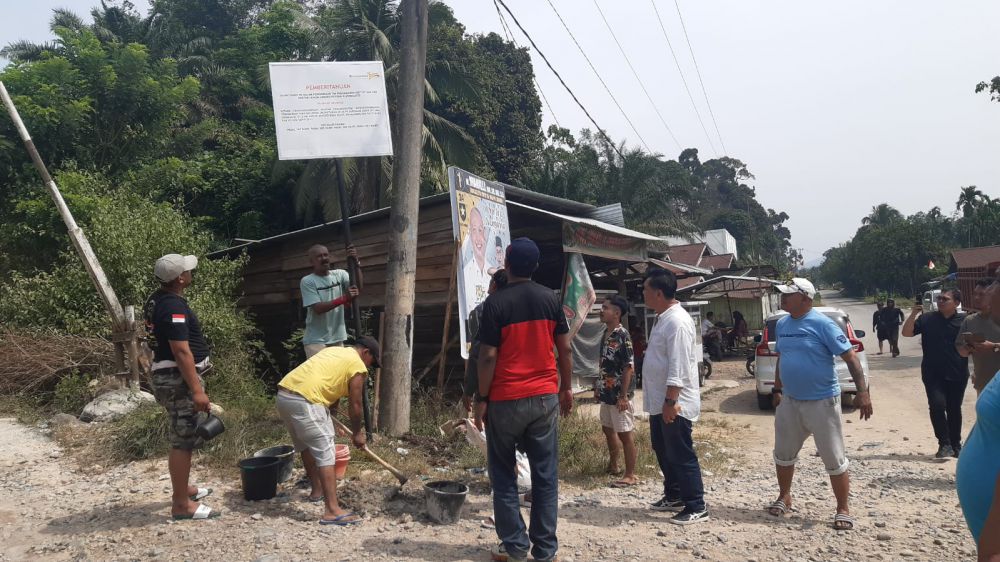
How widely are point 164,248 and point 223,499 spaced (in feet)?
18.4

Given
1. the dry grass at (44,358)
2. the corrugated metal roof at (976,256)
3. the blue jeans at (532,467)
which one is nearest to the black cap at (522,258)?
the blue jeans at (532,467)

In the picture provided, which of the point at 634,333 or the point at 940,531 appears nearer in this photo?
the point at 940,531

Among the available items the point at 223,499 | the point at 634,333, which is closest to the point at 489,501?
the point at 223,499

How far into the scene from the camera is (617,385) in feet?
18.1

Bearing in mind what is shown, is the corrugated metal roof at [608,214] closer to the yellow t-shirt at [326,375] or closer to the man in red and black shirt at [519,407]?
the yellow t-shirt at [326,375]

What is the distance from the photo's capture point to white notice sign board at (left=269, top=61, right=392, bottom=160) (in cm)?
604

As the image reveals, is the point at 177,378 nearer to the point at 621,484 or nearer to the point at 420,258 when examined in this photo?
the point at 621,484

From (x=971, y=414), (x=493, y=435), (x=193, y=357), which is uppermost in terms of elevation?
(x=193, y=357)

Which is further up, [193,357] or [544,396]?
[193,357]

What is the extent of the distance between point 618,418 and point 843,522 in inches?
71.2

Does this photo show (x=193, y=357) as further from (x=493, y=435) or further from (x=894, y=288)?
(x=894, y=288)

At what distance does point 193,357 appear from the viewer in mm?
4316

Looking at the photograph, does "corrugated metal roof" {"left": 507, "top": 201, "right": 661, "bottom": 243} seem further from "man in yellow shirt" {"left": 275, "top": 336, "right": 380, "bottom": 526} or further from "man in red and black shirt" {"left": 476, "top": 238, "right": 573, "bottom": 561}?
"man in red and black shirt" {"left": 476, "top": 238, "right": 573, "bottom": 561}

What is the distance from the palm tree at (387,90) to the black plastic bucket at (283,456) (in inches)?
569
